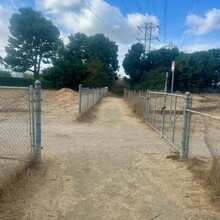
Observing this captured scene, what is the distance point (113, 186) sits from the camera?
4.93 meters

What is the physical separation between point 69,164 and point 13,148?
1693 mm

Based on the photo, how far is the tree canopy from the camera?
55406 millimetres

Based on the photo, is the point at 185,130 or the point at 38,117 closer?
the point at 38,117

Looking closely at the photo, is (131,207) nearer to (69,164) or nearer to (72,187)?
(72,187)

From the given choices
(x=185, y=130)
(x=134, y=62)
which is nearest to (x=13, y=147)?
(x=185, y=130)

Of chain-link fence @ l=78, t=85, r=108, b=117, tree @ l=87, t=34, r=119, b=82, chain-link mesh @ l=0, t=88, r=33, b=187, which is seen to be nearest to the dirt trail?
chain-link mesh @ l=0, t=88, r=33, b=187

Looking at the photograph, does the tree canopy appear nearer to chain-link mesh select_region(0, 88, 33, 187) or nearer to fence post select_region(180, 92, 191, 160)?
chain-link mesh select_region(0, 88, 33, 187)

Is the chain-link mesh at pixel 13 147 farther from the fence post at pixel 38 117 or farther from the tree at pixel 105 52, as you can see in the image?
the tree at pixel 105 52

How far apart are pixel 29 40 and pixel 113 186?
208ft

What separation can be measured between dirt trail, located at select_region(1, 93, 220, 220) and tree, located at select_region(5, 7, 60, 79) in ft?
190

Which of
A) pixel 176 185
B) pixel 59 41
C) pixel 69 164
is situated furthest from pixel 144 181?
pixel 59 41

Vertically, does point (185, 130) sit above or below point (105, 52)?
below

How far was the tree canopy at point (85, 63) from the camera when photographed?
55406mm

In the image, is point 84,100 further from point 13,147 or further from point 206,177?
point 206,177
